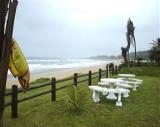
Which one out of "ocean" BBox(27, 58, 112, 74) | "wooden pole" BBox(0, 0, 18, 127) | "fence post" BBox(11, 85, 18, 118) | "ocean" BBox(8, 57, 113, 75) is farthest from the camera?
"ocean" BBox(27, 58, 112, 74)

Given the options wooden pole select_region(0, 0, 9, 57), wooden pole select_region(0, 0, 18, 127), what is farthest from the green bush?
wooden pole select_region(0, 0, 9, 57)

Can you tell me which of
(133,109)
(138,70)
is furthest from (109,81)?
(138,70)

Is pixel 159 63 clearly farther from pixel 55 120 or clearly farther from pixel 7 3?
pixel 7 3

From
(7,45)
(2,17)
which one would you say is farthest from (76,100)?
(2,17)

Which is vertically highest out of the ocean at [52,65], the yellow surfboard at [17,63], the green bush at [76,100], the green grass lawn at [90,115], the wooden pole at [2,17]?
the wooden pole at [2,17]

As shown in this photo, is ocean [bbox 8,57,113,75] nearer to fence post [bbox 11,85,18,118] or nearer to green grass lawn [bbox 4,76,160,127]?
green grass lawn [bbox 4,76,160,127]

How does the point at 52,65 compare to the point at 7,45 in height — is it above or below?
below

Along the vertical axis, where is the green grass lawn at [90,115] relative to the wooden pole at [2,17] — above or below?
below

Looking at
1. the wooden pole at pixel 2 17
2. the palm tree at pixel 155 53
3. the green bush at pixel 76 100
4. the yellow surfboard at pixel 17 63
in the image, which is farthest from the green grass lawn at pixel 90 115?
the palm tree at pixel 155 53

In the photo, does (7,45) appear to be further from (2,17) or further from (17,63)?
(2,17)

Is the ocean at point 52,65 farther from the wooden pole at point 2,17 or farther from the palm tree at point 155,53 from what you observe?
the wooden pole at point 2,17

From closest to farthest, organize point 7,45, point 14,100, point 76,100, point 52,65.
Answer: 1. point 7,45
2. point 14,100
3. point 76,100
4. point 52,65

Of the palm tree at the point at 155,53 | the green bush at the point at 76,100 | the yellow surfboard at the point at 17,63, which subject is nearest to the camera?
the yellow surfboard at the point at 17,63

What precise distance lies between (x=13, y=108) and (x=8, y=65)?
321cm
